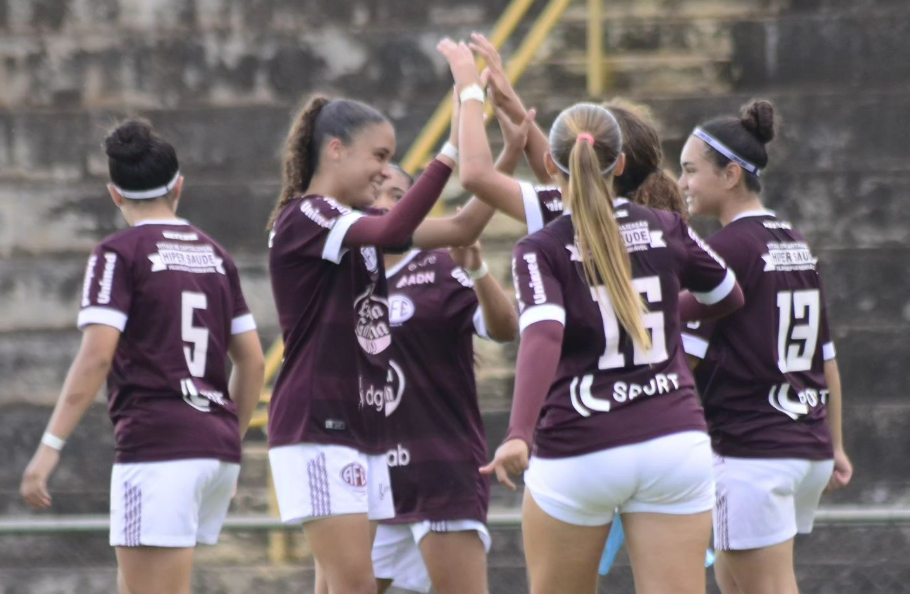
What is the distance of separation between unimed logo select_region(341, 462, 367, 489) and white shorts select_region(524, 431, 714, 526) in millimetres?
684

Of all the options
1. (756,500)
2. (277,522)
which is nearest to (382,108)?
(277,522)

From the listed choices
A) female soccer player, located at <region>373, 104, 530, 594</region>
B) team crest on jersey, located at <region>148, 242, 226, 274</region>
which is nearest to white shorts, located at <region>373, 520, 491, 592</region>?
female soccer player, located at <region>373, 104, 530, 594</region>

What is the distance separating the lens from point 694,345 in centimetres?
518

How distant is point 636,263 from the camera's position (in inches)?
169

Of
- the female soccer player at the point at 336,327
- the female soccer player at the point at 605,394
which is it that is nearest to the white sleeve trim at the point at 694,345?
the female soccer player at the point at 605,394

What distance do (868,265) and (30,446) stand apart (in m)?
4.81

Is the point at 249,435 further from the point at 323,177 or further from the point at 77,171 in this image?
the point at 323,177

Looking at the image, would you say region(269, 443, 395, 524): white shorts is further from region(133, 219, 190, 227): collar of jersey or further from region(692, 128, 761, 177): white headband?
region(692, 128, 761, 177): white headband

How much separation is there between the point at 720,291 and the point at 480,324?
4.08ft

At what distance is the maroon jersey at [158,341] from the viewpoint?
4777mm

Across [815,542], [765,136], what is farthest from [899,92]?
[765,136]

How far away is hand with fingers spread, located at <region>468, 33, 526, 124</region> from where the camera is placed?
493 centimetres

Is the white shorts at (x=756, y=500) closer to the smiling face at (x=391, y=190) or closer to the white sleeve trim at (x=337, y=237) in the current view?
the white sleeve trim at (x=337, y=237)

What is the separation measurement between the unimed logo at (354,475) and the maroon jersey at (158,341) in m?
0.43
